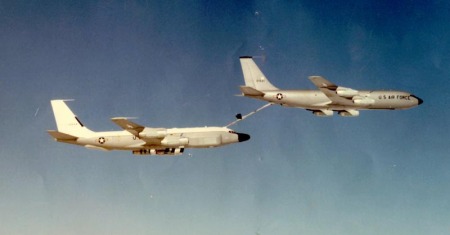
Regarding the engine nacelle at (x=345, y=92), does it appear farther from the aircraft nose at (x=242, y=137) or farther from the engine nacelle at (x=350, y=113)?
the aircraft nose at (x=242, y=137)

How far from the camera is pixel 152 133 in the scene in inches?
2596

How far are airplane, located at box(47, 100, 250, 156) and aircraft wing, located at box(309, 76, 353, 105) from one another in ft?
34.8

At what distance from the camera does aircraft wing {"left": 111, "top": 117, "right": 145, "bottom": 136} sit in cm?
6426

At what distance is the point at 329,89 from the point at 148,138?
68.2 ft

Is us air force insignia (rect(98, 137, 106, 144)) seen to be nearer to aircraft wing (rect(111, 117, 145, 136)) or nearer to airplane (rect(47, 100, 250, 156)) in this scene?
airplane (rect(47, 100, 250, 156))

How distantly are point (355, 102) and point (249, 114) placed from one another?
12.0 metres

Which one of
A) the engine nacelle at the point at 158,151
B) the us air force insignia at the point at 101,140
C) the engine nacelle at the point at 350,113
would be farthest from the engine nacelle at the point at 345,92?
the us air force insignia at the point at 101,140

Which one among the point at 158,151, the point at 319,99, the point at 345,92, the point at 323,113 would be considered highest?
the point at 345,92

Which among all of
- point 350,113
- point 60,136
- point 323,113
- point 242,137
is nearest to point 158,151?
point 242,137

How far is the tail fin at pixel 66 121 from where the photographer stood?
229 ft

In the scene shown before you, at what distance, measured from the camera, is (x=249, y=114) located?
7275cm

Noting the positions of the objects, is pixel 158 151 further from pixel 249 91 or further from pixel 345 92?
pixel 345 92

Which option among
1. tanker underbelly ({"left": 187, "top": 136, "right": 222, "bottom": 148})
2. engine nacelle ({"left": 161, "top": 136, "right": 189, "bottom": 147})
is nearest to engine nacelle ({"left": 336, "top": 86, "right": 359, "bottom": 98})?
tanker underbelly ({"left": 187, "top": 136, "right": 222, "bottom": 148})

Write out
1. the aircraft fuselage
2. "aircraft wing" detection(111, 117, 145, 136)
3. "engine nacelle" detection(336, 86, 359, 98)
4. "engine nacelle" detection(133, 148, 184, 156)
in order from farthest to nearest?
the aircraft fuselage
"engine nacelle" detection(336, 86, 359, 98)
"engine nacelle" detection(133, 148, 184, 156)
"aircraft wing" detection(111, 117, 145, 136)
